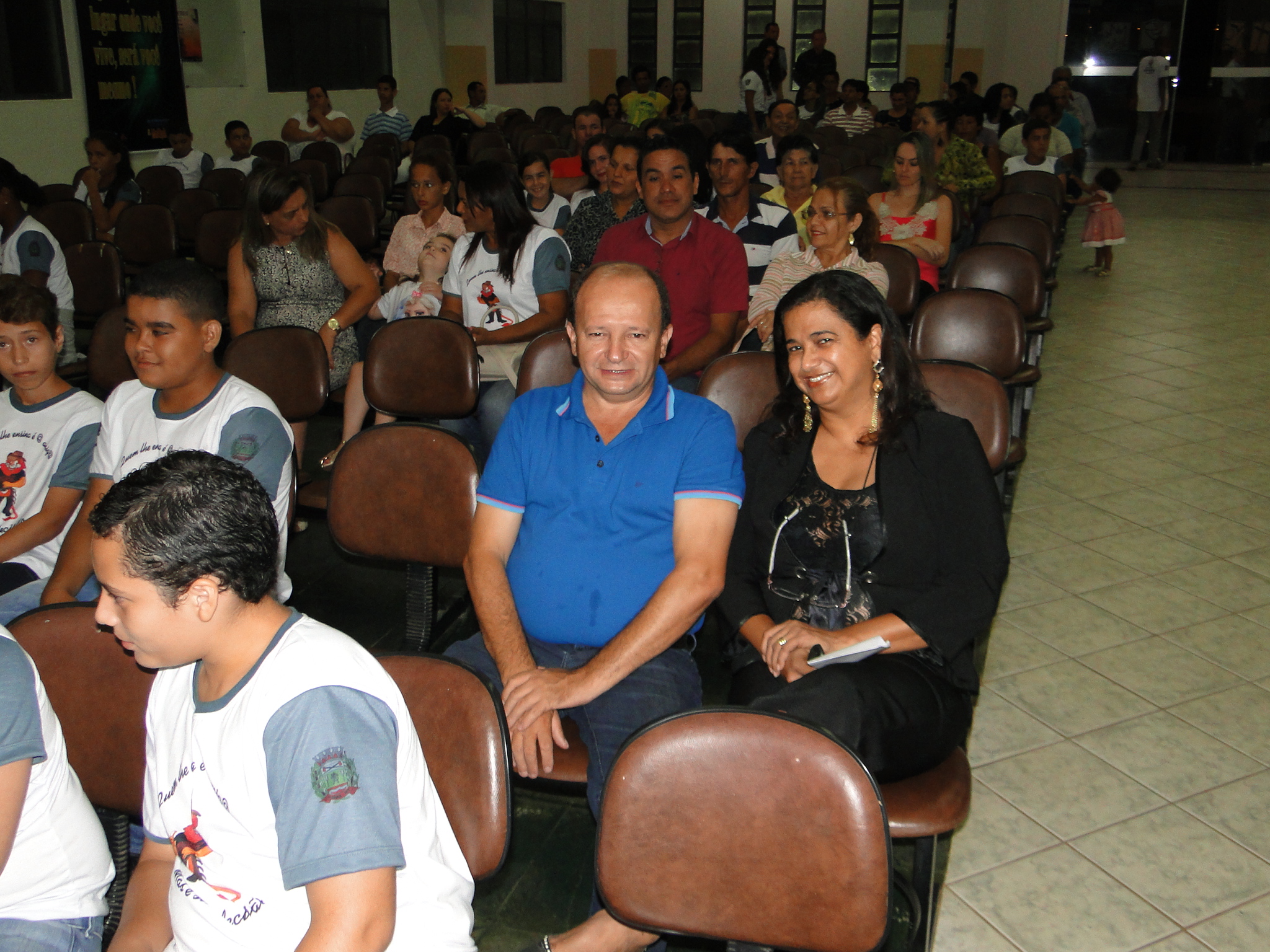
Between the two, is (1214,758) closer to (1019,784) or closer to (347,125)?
(1019,784)

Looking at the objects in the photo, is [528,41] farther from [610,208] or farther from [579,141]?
[610,208]

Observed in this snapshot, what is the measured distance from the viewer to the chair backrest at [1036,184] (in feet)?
22.6

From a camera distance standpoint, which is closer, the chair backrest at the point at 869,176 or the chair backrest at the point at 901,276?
the chair backrest at the point at 901,276

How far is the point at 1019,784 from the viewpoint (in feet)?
7.81

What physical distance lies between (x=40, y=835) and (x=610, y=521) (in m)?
1.04

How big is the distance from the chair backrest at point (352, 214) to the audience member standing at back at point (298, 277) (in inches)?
93.0

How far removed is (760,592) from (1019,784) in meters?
0.84

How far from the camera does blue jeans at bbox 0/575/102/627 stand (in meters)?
2.20

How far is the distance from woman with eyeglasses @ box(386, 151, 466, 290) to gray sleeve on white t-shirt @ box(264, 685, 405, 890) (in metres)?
3.45

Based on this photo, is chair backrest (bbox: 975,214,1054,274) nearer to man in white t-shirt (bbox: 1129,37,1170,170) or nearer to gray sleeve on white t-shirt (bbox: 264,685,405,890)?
gray sleeve on white t-shirt (bbox: 264,685,405,890)

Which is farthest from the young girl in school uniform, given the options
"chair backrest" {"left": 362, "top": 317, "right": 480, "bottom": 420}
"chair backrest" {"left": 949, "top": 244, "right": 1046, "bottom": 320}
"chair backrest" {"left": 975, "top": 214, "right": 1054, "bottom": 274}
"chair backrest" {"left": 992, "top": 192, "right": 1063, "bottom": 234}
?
"chair backrest" {"left": 362, "top": 317, "right": 480, "bottom": 420}

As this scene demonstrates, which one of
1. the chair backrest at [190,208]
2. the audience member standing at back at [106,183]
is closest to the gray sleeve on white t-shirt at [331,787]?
the chair backrest at [190,208]

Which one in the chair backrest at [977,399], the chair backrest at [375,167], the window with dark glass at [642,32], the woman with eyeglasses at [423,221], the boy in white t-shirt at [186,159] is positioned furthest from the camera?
the window with dark glass at [642,32]

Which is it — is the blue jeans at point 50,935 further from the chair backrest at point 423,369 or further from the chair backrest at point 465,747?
the chair backrest at point 423,369
